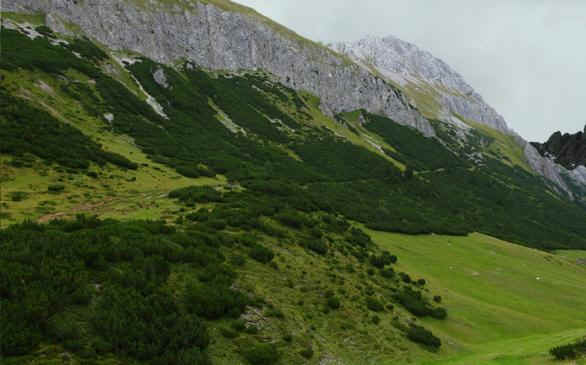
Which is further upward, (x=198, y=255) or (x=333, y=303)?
(x=198, y=255)

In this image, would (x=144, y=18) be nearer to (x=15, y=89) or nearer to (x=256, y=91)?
(x=256, y=91)

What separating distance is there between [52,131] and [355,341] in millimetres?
49711

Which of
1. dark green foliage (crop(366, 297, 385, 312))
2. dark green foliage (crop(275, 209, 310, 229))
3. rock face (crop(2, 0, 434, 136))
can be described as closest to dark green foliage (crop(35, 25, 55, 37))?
rock face (crop(2, 0, 434, 136))

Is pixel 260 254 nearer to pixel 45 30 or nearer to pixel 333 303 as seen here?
pixel 333 303

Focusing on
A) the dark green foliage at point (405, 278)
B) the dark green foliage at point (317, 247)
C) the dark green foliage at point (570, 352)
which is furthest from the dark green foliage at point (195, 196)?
the dark green foliage at point (570, 352)

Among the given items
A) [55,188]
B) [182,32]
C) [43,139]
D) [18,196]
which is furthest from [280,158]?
[182,32]

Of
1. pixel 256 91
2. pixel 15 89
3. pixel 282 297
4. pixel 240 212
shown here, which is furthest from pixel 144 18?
pixel 282 297

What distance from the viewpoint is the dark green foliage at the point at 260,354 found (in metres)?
13.7

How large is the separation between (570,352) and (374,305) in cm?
1160

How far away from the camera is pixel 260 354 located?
1391 cm

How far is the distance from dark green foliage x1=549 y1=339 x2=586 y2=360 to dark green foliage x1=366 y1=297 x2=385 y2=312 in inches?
427

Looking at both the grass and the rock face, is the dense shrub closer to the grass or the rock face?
the grass

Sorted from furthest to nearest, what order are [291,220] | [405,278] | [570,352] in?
[291,220]
[405,278]
[570,352]

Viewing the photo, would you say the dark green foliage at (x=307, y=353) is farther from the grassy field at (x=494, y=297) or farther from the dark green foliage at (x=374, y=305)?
the dark green foliage at (x=374, y=305)
